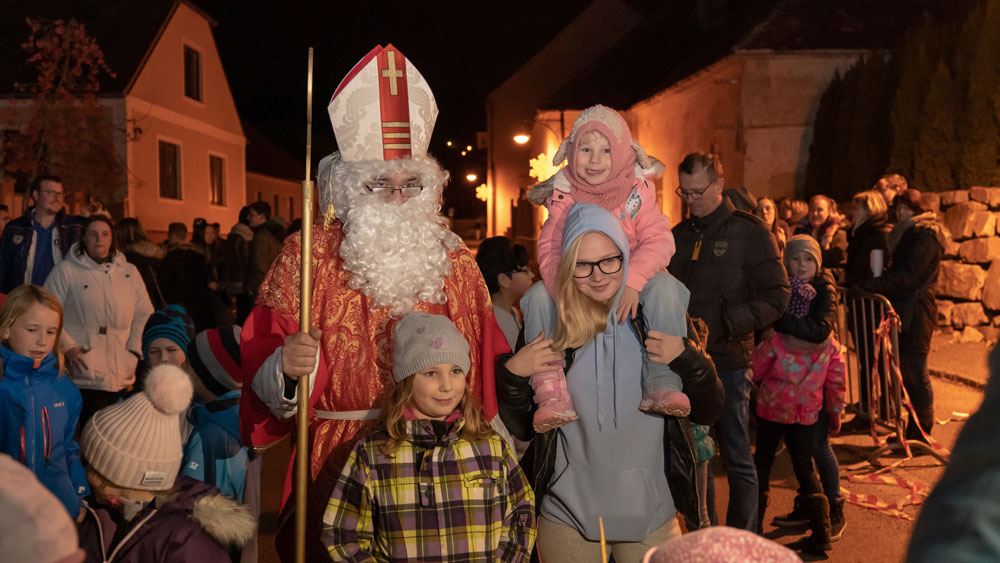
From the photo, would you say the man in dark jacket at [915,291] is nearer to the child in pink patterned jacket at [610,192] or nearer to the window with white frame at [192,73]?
the child in pink patterned jacket at [610,192]

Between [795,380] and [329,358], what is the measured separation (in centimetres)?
325

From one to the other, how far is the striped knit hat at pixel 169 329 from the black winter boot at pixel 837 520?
156 inches

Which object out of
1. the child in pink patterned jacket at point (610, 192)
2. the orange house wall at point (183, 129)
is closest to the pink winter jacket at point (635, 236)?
the child in pink patterned jacket at point (610, 192)

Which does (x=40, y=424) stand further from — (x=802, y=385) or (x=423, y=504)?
(x=802, y=385)

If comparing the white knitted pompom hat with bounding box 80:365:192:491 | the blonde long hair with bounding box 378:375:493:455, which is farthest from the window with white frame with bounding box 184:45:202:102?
→ the blonde long hair with bounding box 378:375:493:455

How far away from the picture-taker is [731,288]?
5.05 metres

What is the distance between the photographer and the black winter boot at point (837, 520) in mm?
5453

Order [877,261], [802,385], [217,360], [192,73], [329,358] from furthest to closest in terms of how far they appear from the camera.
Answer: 1. [192,73]
2. [877,261]
3. [802,385]
4. [217,360]
5. [329,358]

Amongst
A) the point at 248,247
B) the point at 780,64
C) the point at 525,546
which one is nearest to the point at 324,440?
the point at 525,546

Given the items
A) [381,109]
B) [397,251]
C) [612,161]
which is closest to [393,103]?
[381,109]

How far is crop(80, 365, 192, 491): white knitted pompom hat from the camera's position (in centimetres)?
298

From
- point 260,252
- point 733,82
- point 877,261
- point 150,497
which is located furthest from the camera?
point 733,82

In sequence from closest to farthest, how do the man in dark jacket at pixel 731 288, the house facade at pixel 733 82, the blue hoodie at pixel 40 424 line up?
the blue hoodie at pixel 40 424 → the man in dark jacket at pixel 731 288 → the house facade at pixel 733 82

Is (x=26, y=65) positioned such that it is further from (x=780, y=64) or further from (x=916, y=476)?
(x=916, y=476)
